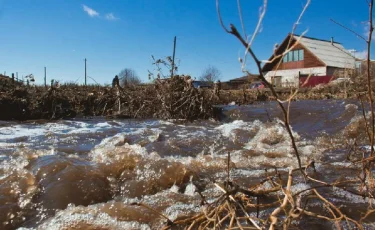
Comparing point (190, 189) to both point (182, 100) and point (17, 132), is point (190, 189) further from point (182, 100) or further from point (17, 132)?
point (182, 100)

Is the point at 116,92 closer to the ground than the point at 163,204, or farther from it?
farther from it

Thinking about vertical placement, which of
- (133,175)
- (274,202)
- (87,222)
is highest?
(274,202)

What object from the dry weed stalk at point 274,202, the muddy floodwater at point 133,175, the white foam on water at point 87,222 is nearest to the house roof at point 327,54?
the muddy floodwater at point 133,175

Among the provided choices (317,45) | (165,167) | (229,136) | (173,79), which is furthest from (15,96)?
(317,45)

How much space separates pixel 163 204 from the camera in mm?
3260

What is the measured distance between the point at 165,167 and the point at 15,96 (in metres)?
9.89

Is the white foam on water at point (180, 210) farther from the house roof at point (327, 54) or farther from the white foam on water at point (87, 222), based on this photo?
the house roof at point (327, 54)

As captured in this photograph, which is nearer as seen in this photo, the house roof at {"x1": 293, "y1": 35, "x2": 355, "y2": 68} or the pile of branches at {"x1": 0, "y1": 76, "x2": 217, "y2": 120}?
the pile of branches at {"x1": 0, "y1": 76, "x2": 217, "y2": 120}

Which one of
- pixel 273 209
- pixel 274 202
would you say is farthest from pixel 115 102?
pixel 274 202

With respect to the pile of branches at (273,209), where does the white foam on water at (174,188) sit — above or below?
below

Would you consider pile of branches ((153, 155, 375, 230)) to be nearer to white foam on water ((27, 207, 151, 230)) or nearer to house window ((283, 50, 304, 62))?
white foam on water ((27, 207, 151, 230))

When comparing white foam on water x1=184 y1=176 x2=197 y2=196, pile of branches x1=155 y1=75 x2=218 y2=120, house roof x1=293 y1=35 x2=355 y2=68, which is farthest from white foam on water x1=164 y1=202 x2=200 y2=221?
house roof x1=293 y1=35 x2=355 y2=68

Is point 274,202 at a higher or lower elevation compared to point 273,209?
higher

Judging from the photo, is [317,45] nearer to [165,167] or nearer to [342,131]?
[342,131]
